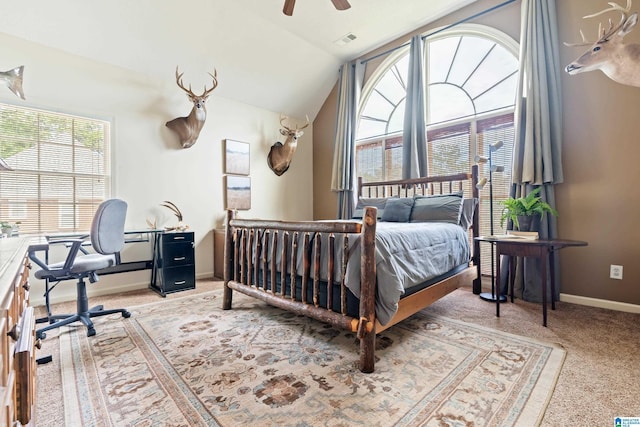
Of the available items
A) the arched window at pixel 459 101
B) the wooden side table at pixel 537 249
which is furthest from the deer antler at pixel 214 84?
the wooden side table at pixel 537 249

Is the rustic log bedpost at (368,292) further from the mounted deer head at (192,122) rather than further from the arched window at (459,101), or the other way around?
the mounted deer head at (192,122)

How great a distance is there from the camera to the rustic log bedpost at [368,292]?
1.68 m

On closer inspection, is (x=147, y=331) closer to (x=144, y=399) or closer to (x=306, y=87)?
(x=144, y=399)

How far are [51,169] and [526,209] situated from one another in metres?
4.83

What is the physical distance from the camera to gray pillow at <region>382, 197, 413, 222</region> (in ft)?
11.3

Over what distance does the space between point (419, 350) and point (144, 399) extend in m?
1.61

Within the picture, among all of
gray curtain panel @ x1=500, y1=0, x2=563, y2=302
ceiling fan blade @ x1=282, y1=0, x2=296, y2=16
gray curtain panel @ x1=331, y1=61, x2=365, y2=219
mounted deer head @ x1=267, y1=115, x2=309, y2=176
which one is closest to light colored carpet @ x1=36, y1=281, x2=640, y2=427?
gray curtain panel @ x1=500, y1=0, x2=563, y2=302

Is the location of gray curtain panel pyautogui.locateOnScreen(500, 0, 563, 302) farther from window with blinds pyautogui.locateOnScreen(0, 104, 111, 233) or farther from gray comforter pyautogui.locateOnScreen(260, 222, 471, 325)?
window with blinds pyautogui.locateOnScreen(0, 104, 111, 233)

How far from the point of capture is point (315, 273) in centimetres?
197

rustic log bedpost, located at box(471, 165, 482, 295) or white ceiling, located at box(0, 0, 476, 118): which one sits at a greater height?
white ceiling, located at box(0, 0, 476, 118)

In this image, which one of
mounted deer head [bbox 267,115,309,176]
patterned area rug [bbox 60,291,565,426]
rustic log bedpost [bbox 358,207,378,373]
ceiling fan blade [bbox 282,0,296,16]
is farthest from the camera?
mounted deer head [bbox 267,115,309,176]

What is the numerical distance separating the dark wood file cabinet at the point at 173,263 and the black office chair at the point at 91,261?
79 cm

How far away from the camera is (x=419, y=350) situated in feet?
6.38

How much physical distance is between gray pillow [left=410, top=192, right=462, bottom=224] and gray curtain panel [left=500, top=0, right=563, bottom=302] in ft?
2.22
